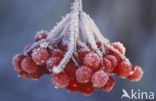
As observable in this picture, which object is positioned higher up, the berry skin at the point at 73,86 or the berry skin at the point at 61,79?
the berry skin at the point at 73,86

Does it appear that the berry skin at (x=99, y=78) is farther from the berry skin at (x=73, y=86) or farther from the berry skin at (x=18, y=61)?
the berry skin at (x=18, y=61)

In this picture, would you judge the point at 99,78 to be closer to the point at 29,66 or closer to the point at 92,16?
the point at 29,66

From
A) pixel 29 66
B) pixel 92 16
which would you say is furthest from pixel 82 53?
pixel 92 16

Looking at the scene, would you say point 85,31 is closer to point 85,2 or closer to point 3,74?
point 85,2

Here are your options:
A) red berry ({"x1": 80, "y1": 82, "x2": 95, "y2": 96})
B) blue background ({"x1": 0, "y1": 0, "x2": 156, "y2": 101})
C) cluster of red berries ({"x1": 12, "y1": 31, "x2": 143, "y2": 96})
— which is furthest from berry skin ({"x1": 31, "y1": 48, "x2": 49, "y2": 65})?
blue background ({"x1": 0, "y1": 0, "x2": 156, "y2": 101})

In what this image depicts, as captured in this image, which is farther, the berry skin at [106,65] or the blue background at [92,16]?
the blue background at [92,16]

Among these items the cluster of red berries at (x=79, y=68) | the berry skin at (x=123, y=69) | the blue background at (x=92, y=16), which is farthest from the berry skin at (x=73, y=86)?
the blue background at (x=92, y=16)

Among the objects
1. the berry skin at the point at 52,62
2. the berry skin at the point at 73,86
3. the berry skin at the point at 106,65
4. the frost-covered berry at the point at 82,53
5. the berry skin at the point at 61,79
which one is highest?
the frost-covered berry at the point at 82,53

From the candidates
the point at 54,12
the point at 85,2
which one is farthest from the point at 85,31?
the point at 54,12
